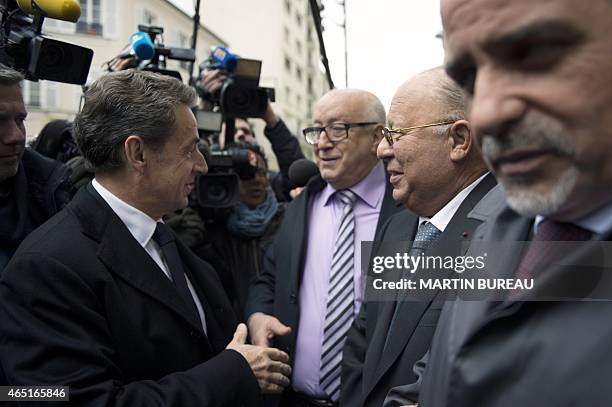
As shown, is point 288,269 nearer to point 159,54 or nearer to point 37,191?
point 37,191

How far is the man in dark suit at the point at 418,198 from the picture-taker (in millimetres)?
1521

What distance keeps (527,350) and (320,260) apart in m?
1.74

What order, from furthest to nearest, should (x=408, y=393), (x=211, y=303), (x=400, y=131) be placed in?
1. (x=211, y=303)
2. (x=400, y=131)
3. (x=408, y=393)

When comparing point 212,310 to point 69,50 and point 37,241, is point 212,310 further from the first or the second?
point 69,50

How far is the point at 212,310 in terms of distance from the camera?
1.93 metres

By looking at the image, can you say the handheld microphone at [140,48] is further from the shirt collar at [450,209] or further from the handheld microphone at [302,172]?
the shirt collar at [450,209]

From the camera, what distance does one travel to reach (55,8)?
6.76ft

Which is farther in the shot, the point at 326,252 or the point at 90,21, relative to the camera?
the point at 90,21

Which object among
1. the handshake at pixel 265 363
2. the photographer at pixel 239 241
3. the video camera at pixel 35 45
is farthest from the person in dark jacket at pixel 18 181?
the photographer at pixel 239 241

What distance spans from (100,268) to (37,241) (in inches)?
8.0

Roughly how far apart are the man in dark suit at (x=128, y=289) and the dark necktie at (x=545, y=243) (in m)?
1.06

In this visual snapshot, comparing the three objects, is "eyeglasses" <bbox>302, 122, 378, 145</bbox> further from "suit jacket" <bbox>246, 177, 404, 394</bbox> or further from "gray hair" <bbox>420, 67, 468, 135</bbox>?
"gray hair" <bbox>420, 67, 468, 135</bbox>

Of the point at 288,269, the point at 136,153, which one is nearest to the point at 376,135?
the point at 288,269

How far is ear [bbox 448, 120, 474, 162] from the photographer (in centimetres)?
171
